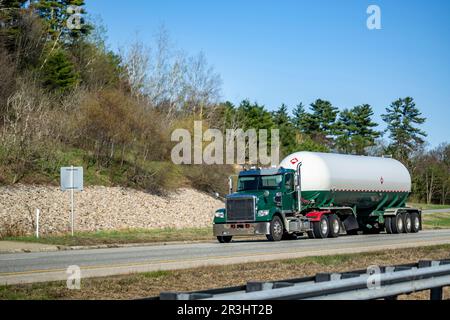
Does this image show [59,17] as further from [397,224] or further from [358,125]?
[358,125]

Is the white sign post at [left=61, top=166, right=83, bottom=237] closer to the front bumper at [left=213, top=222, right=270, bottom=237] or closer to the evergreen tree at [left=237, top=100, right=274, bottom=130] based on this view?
the front bumper at [left=213, top=222, right=270, bottom=237]

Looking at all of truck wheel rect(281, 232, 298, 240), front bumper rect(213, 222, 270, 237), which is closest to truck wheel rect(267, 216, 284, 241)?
front bumper rect(213, 222, 270, 237)

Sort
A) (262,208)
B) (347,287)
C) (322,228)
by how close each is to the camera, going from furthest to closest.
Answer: (322,228), (262,208), (347,287)

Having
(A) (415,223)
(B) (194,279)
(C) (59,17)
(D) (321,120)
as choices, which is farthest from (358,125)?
(B) (194,279)

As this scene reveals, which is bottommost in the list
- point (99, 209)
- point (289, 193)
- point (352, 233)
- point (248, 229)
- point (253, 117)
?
point (352, 233)

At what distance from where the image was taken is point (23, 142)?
43562 millimetres

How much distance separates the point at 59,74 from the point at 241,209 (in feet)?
111

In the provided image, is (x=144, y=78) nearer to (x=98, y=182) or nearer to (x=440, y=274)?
(x=98, y=182)

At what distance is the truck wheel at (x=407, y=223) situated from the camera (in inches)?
1601

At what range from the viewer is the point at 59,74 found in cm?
5969

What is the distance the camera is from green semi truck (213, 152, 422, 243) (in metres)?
30.2

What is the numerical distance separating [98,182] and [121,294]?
36136mm

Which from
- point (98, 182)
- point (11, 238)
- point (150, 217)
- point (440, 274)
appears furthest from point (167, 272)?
point (98, 182)

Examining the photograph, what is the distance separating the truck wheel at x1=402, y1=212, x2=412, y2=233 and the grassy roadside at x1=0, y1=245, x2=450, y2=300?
19.0 metres
